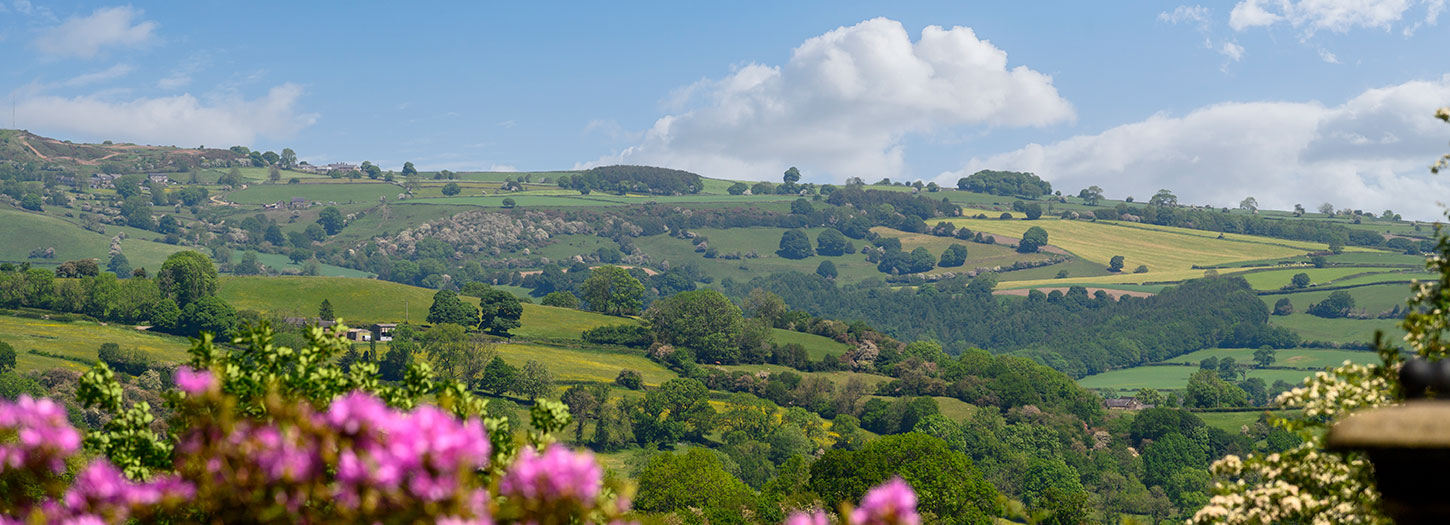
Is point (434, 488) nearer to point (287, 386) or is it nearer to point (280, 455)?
point (280, 455)

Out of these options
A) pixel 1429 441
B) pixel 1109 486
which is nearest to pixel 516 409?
pixel 1109 486

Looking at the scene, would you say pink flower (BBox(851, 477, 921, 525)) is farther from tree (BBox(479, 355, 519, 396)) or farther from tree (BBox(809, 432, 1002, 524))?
tree (BBox(479, 355, 519, 396))

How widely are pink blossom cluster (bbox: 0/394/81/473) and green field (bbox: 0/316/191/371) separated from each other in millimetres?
170209

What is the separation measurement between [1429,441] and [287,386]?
12675 mm

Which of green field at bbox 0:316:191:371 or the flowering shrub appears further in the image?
green field at bbox 0:316:191:371

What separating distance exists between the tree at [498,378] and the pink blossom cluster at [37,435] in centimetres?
18234

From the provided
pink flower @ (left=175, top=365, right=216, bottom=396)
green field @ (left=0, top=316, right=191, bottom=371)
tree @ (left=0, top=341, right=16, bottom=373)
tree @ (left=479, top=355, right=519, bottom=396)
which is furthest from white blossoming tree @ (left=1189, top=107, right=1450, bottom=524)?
tree @ (left=479, top=355, right=519, bottom=396)

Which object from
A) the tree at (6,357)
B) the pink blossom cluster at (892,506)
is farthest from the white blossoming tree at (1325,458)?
the tree at (6,357)

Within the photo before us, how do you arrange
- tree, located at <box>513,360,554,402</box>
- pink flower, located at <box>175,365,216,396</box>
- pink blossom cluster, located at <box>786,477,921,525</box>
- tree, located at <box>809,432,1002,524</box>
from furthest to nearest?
tree, located at <box>513,360,554,402</box> → tree, located at <box>809,432,1002,524</box> → pink flower, located at <box>175,365,216,396</box> → pink blossom cluster, located at <box>786,477,921,525</box>

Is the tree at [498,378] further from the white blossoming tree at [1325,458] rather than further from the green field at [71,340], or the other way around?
the white blossoming tree at [1325,458]

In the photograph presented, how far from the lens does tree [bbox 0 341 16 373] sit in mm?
156500

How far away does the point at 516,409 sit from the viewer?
17488cm

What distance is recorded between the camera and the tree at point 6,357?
156m

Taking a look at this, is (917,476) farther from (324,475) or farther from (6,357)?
(6,357)
